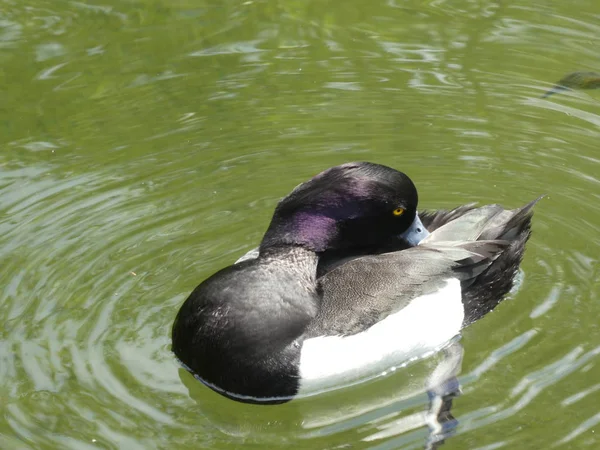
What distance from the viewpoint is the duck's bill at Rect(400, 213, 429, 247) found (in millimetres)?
5695

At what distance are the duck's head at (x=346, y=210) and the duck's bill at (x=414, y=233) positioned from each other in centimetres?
5

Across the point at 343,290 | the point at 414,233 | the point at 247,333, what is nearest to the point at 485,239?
the point at 414,233

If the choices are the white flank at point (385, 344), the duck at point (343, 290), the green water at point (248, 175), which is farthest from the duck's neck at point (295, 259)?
the green water at point (248, 175)

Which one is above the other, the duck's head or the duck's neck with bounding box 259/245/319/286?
the duck's head

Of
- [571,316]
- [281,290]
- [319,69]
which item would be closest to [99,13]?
[319,69]

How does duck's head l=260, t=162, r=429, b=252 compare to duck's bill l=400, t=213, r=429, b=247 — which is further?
duck's bill l=400, t=213, r=429, b=247

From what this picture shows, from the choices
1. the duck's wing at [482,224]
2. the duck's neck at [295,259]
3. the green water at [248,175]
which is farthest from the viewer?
the duck's wing at [482,224]

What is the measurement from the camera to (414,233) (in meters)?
5.71

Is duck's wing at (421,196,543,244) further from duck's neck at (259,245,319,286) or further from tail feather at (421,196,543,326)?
duck's neck at (259,245,319,286)

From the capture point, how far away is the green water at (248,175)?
194 inches

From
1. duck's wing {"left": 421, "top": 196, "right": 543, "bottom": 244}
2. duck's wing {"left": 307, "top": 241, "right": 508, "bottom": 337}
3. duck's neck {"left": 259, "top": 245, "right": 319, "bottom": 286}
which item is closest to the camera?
duck's wing {"left": 307, "top": 241, "right": 508, "bottom": 337}

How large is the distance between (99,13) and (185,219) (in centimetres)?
321

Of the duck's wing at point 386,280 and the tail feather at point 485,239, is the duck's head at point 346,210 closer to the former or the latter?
the duck's wing at point 386,280

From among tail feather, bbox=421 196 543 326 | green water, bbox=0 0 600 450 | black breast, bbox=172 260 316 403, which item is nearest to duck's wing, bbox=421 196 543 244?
tail feather, bbox=421 196 543 326
